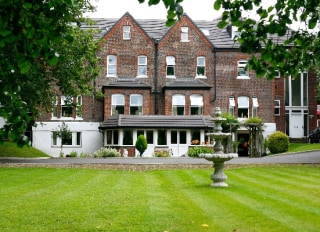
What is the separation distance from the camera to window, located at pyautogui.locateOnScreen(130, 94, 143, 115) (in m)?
46.2

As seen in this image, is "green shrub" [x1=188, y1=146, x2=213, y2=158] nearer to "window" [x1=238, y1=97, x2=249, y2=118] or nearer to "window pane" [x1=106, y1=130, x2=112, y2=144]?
"window pane" [x1=106, y1=130, x2=112, y2=144]

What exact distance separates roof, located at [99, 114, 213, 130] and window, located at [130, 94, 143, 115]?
1.92 meters

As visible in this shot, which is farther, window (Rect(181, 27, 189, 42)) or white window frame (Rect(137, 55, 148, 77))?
window (Rect(181, 27, 189, 42))

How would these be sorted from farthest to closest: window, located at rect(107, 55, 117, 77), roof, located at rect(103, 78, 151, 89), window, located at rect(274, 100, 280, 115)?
1. window, located at rect(274, 100, 280, 115)
2. window, located at rect(107, 55, 117, 77)
3. roof, located at rect(103, 78, 151, 89)

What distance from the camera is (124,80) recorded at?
155ft

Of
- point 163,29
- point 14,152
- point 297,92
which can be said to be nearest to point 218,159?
point 14,152

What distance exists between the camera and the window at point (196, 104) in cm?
4631

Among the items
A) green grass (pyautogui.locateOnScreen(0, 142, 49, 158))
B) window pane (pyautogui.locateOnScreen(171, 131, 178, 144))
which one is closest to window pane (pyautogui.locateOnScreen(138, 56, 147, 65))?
window pane (pyautogui.locateOnScreen(171, 131, 178, 144))

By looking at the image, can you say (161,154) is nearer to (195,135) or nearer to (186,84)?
(195,135)

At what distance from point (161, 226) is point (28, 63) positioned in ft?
15.2

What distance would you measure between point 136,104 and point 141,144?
22.4 ft

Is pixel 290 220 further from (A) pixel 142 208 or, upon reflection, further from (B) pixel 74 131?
(B) pixel 74 131

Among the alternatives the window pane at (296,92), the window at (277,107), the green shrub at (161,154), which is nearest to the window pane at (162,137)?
the green shrub at (161,154)

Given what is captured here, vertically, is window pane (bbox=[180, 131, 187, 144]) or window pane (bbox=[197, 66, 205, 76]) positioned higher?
window pane (bbox=[197, 66, 205, 76])
